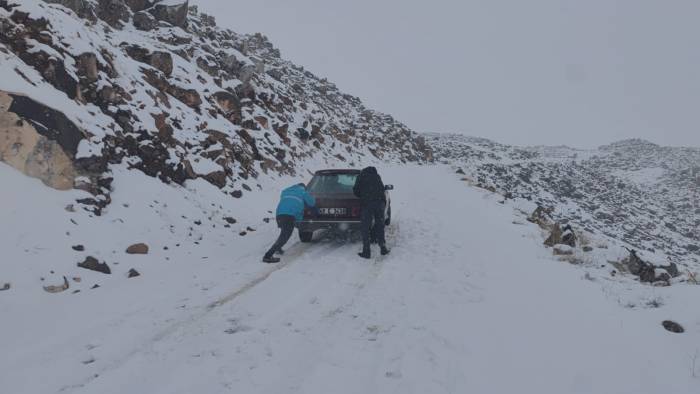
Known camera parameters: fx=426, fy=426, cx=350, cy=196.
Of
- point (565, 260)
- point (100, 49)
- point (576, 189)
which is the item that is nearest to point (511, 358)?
point (565, 260)

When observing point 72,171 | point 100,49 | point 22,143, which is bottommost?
point 72,171

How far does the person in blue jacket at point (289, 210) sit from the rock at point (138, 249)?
232cm

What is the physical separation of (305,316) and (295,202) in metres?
3.74

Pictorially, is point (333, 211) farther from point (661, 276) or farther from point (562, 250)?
point (661, 276)

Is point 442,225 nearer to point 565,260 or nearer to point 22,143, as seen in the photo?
point 565,260

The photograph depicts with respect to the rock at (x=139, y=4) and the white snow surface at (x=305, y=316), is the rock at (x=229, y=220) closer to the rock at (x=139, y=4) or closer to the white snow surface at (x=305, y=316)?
the white snow surface at (x=305, y=316)

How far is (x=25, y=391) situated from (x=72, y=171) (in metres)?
5.43

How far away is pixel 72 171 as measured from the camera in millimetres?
7949

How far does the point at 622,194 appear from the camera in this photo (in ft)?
130

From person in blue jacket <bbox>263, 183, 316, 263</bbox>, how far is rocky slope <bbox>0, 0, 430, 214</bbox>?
336cm

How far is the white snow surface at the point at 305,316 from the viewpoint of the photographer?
3803 mm

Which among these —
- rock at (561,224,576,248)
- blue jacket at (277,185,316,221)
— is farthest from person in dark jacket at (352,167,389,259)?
rock at (561,224,576,248)

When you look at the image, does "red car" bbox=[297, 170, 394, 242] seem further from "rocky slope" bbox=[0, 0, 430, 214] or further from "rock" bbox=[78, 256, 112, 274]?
"rocky slope" bbox=[0, 0, 430, 214]

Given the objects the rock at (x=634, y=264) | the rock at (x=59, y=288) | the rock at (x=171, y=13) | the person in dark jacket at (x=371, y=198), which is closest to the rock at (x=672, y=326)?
the rock at (x=634, y=264)
